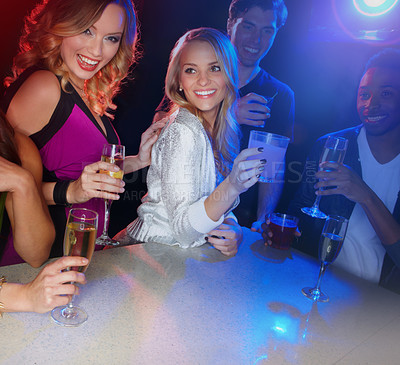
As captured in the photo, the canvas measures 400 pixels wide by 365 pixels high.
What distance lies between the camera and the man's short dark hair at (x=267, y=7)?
2348 mm

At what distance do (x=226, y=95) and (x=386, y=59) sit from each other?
2.84 feet

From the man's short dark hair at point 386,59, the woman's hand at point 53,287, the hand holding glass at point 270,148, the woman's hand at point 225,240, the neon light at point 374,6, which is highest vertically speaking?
the neon light at point 374,6

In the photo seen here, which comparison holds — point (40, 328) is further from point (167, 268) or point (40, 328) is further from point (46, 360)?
point (167, 268)

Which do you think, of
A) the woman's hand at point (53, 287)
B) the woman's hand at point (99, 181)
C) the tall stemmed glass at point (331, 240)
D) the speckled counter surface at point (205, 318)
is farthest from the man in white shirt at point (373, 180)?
the woman's hand at point (53, 287)

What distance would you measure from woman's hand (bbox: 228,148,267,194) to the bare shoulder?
100 cm

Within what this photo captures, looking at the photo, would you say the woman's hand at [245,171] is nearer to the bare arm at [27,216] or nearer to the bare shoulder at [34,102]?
the bare arm at [27,216]

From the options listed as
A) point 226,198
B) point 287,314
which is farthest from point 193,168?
point 287,314

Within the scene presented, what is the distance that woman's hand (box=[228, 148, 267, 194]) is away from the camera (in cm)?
154

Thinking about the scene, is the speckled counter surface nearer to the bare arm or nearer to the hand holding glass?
the bare arm

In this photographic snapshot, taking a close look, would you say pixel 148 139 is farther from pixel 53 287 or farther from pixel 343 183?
pixel 53 287

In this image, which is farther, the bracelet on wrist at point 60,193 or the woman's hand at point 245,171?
the bracelet on wrist at point 60,193

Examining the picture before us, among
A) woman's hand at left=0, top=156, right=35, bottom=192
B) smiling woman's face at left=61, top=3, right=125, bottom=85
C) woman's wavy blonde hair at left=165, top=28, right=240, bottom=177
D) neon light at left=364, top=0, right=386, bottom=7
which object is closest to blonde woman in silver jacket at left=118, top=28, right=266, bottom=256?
woman's wavy blonde hair at left=165, top=28, right=240, bottom=177

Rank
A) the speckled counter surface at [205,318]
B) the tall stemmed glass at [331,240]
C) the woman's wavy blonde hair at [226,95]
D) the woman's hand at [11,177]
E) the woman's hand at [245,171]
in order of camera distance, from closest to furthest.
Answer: the speckled counter surface at [205,318], the woman's hand at [11,177], the tall stemmed glass at [331,240], the woman's hand at [245,171], the woman's wavy blonde hair at [226,95]

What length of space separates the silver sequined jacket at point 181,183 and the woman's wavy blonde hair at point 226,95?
0.93 ft
